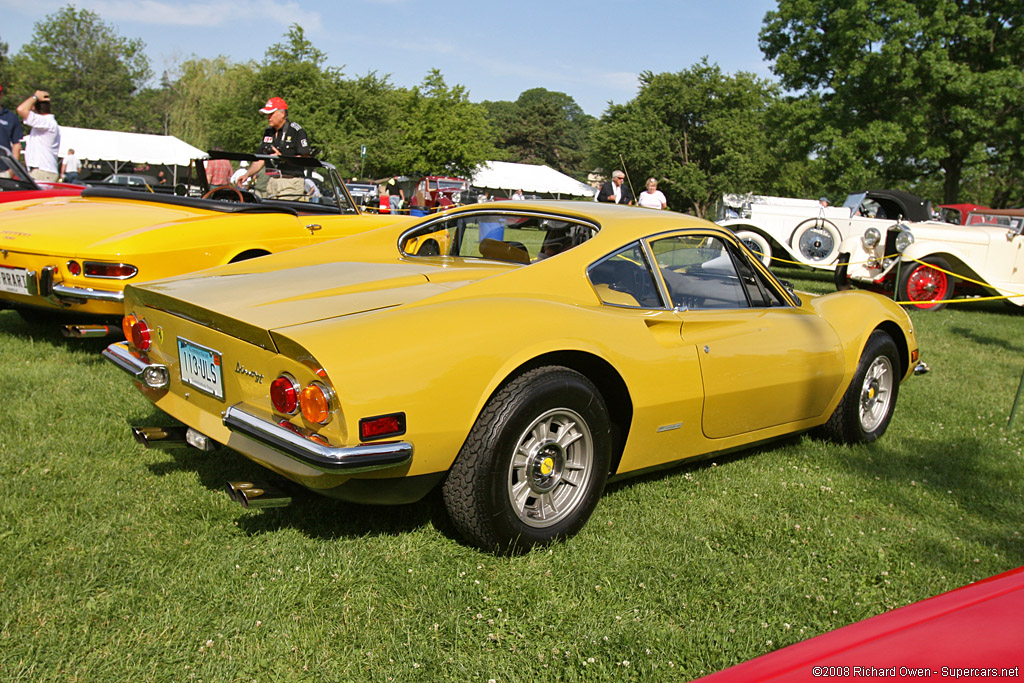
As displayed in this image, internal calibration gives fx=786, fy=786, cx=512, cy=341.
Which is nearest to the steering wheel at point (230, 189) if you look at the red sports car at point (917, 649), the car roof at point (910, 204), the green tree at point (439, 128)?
the red sports car at point (917, 649)

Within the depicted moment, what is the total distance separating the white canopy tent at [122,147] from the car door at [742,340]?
3162 centimetres

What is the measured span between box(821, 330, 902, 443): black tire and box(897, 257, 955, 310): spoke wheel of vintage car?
6947 mm

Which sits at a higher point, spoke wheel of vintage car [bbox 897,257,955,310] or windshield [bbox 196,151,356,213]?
windshield [bbox 196,151,356,213]

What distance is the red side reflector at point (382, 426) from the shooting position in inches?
93.5

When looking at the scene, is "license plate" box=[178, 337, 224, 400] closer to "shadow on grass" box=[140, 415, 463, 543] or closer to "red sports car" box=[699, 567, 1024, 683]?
"shadow on grass" box=[140, 415, 463, 543]

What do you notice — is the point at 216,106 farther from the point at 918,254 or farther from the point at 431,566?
the point at 431,566

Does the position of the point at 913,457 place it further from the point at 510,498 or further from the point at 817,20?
the point at 817,20

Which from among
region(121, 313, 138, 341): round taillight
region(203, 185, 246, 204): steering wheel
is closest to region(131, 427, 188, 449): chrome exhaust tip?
region(121, 313, 138, 341): round taillight

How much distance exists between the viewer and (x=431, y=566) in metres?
2.78

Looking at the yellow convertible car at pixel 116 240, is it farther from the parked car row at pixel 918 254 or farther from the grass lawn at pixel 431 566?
the parked car row at pixel 918 254

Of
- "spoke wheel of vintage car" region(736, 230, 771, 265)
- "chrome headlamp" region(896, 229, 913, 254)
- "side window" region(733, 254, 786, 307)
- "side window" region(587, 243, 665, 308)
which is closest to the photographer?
"side window" region(587, 243, 665, 308)

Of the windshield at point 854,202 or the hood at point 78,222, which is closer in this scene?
the hood at point 78,222

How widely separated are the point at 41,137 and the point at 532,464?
986 centimetres

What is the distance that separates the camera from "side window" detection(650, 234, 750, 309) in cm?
359
